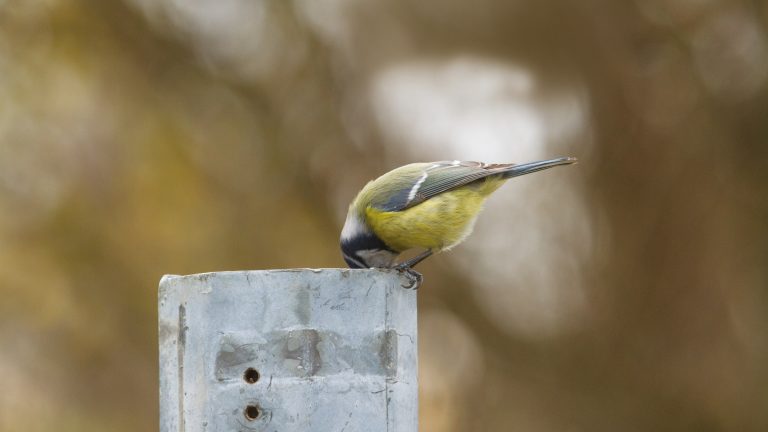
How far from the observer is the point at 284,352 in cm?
344

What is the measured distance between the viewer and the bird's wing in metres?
5.12

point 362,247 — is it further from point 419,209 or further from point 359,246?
point 419,209

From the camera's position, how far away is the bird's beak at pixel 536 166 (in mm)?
5199

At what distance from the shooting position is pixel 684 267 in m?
9.00

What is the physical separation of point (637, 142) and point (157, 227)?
3.86 meters

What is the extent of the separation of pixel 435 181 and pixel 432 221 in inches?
7.7

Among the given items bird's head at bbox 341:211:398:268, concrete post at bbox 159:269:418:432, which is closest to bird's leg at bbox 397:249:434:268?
bird's head at bbox 341:211:398:268

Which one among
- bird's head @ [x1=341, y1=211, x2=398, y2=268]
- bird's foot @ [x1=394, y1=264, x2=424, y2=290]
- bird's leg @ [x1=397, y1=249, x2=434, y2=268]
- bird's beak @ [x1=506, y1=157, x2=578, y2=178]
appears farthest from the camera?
bird's beak @ [x1=506, y1=157, x2=578, y2=178]

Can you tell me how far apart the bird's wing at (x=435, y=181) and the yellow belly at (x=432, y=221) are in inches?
1.2

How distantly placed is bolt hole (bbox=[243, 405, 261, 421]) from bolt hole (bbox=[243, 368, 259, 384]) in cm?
7

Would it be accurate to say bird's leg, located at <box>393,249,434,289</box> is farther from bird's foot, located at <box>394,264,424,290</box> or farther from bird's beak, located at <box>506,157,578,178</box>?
bird's beak, located at <box>506,157,578,178</box>

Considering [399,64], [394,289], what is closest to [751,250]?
[399,64]

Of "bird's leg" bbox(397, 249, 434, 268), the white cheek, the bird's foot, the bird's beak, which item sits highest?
the bird's beak

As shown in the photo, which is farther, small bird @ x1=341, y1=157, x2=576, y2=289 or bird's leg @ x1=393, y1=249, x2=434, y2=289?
small bird @ x1=341, y1=157, x2=576, y2=289
